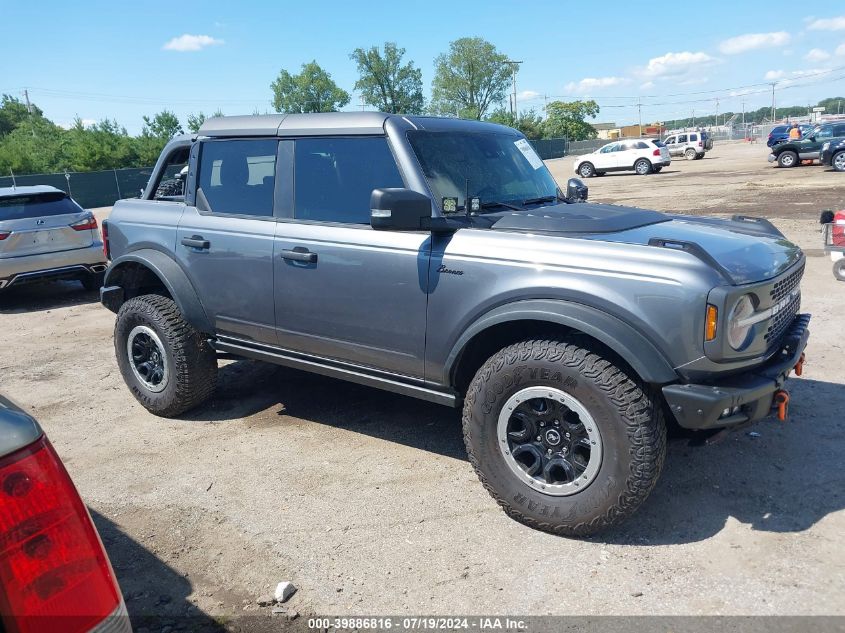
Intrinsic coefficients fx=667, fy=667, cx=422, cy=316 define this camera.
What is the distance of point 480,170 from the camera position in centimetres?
411

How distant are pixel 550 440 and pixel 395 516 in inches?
37.2

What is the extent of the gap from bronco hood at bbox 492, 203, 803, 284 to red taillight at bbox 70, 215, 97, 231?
8.20 m

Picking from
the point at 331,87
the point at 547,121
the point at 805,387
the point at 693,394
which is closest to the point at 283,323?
the point at 693,394

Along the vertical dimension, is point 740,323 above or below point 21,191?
below

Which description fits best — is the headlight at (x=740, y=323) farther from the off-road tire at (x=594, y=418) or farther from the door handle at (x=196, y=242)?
the door handle at (x=196, y=242)

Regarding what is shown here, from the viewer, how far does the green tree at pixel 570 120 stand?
90.9 m

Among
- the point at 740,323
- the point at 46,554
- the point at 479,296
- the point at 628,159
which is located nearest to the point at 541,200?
the point at 479,296

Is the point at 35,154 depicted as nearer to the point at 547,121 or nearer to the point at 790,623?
the point at 790,623

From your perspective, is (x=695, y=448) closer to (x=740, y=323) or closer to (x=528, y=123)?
(x=740, y=323)

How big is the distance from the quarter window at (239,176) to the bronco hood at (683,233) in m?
1.69

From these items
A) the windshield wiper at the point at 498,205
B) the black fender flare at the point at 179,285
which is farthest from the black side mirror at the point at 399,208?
the black fender flare at the point at 179,285

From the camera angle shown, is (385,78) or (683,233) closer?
(683,233)

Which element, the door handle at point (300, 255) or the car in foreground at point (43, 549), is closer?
the car in foreground at point (43, 549)

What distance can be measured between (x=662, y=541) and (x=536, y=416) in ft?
2.78
